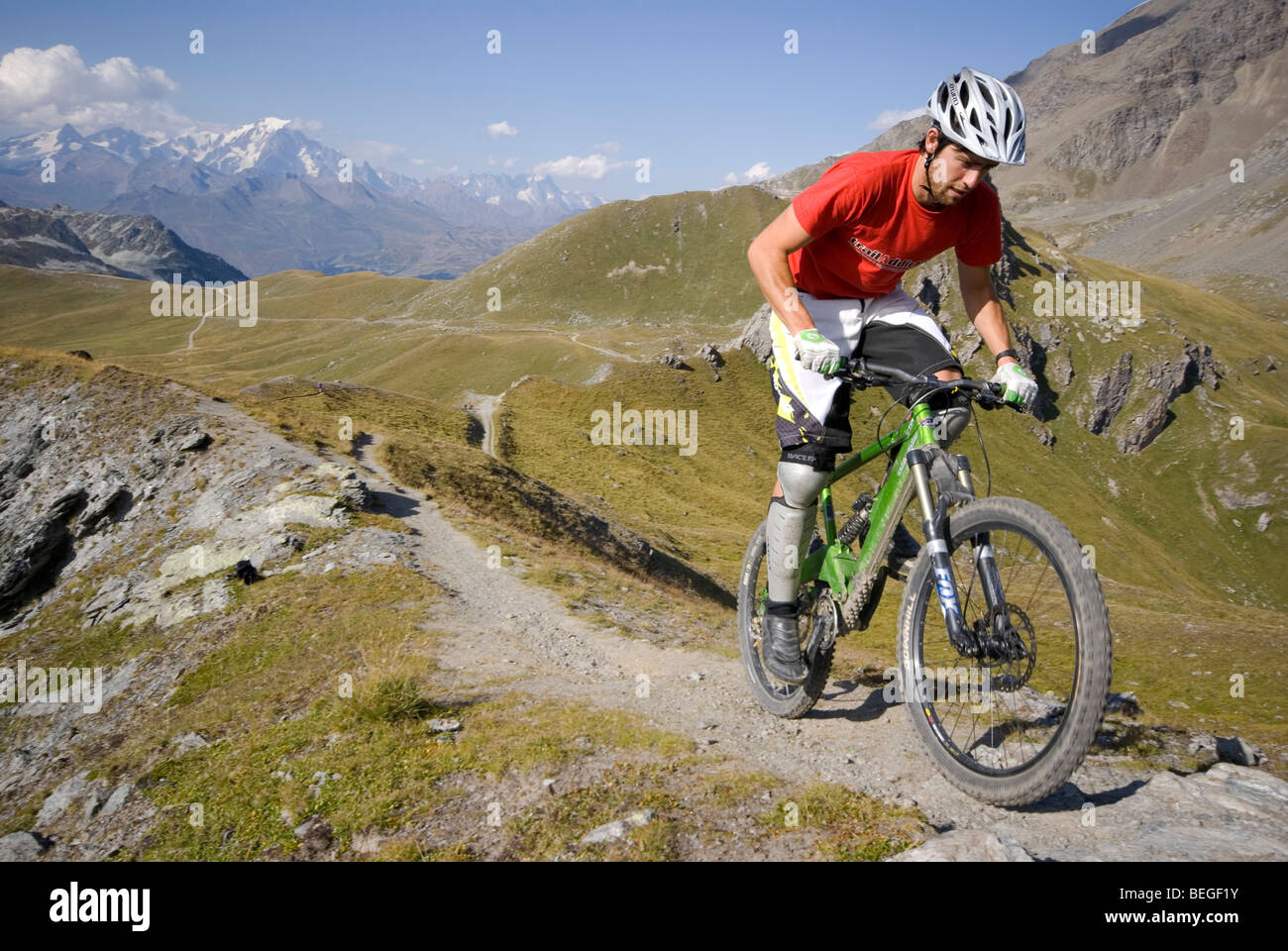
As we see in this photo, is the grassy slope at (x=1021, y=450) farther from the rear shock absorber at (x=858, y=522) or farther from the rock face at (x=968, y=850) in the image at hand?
the rock face at (x=968, y=850)

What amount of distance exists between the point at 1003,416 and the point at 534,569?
121 metres

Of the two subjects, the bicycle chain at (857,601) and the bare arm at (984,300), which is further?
the bare arm at (984,300)

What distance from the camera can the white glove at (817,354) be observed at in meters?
5.60

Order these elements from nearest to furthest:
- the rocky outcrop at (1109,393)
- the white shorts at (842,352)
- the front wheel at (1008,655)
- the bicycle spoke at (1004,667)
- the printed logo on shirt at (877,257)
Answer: the front wheel at (1008,655) → the bicycle spoke at (1004,667) → the printed logo on shirt at (877,257) → the white shorts at (842,352) → the rocky outcrop at (1109,393)

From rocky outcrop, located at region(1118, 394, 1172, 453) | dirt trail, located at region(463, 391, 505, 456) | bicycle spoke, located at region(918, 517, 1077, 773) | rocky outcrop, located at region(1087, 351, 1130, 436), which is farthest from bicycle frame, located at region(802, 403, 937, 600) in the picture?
rocky outcrop, located at region(1118, 394, 1172, 453)

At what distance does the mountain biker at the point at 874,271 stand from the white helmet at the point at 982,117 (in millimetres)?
11

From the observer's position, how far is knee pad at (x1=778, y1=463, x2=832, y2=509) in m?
6.77

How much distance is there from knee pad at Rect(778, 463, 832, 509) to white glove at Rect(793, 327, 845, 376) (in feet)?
4.41

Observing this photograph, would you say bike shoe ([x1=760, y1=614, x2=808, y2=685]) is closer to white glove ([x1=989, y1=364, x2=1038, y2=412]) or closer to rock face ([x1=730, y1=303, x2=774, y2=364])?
white glove ([x1=989, y1=364, x2=1038, y2=412])

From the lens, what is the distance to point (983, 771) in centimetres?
516

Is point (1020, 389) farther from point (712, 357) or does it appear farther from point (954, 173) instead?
point (712, 357)

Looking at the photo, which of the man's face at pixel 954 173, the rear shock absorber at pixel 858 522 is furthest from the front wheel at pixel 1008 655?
the man's face at pixel 954 173
